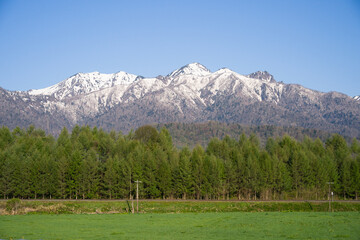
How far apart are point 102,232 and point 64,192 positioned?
65.5m

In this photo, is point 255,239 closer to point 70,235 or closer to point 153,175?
point 70,235

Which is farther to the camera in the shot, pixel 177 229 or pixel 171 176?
pixel 171 176

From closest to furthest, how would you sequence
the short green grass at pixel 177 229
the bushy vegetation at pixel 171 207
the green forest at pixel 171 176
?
the short green grass at pixel 177 229 → the bushy vegetation at pixel 171 207 → the green forest at pixel 171 176

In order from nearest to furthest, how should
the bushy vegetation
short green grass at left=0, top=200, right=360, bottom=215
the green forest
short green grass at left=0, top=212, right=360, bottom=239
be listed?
short green grass at left=0, top=212, right=360, bottom=239 → the bushy vegetation → short green grass at left=0, top=200, right=360, bottom=215 → the green forest

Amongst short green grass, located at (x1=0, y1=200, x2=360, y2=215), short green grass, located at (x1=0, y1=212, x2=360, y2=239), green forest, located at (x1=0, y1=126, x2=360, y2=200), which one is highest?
green forest, located at (x1=0, y1=126, x2=360, y2=200)

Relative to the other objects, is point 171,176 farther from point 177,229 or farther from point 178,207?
point 177,229

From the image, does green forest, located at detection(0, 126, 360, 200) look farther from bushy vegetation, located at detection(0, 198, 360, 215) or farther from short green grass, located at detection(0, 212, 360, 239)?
short green grass, located at detection(0, 212, 360, 239)

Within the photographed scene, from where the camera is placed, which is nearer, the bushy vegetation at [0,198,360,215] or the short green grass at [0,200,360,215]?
the bushy vegetation at [0,198,360,215]

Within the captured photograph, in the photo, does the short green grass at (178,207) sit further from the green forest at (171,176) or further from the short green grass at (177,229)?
the short green grass at (177,229)

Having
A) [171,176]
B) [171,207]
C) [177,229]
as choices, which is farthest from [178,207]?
[177,229]

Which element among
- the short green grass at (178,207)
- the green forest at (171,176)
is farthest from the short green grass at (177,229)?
the green forest at (171,176)

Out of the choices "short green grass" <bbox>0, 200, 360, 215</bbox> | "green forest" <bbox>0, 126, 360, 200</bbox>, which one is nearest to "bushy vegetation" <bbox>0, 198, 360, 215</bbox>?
"short green grass" <bbox>0, 200, 360, 215</bbox>

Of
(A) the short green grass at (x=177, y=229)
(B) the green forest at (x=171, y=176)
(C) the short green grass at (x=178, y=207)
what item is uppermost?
(B) the green forest at (x=171, y=176)

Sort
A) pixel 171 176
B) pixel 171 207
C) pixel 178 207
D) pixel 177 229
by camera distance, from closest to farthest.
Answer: pixel 177 229 → pixel 171 207 → pixel 178 207 → pixel 171 176
